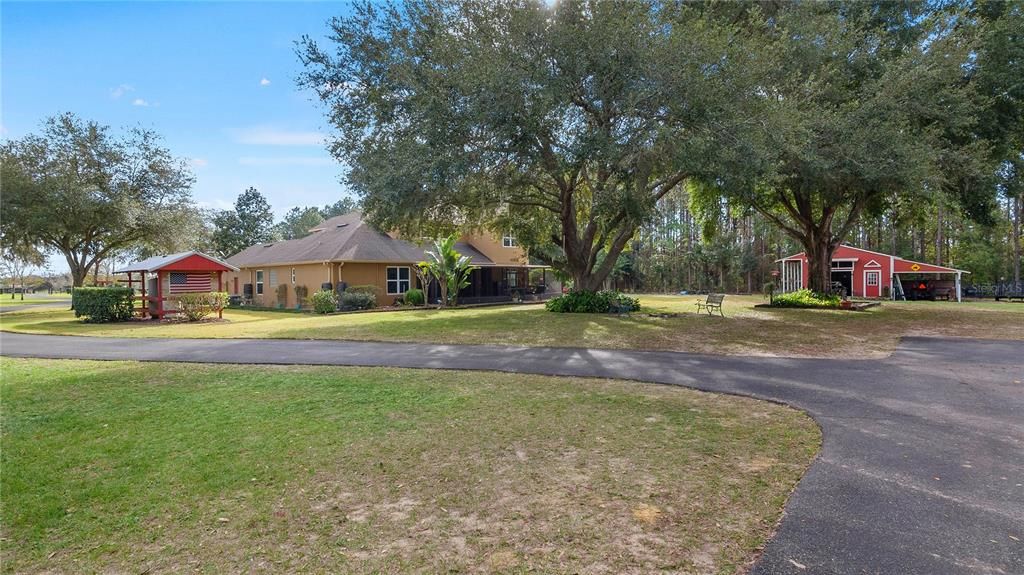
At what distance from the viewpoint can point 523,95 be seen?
12.3m

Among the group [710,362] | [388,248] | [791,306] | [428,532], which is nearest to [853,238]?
[791,306]

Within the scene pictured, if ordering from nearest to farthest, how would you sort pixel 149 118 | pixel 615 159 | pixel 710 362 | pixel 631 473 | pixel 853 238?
pixel 631 473 → pixel 710 362 → pixel 615 159 → pixel 149 118 → pixel 853 238

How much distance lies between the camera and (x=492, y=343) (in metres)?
12.0

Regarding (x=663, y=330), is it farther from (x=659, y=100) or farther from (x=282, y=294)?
(x=282, y=294)

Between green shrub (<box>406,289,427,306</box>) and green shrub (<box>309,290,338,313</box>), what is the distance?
12.3ft

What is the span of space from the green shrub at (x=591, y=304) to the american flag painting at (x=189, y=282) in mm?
13821

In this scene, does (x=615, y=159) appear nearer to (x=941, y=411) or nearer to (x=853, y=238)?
(x=941, y=411)

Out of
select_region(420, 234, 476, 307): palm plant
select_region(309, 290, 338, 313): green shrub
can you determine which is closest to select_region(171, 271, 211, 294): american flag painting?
select_region(309, 290, 338, 313): green shrub

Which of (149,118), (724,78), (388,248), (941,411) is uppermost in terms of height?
(149,118)

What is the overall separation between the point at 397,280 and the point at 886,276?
3095cm

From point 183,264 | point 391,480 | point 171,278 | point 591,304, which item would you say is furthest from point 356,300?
point 391,480

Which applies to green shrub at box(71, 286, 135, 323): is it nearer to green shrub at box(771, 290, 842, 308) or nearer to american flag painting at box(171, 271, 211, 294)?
american flag painting at box(171, 271, 211, 294)

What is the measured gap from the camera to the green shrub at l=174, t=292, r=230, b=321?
19.0 metres

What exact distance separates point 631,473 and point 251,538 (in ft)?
8.72
